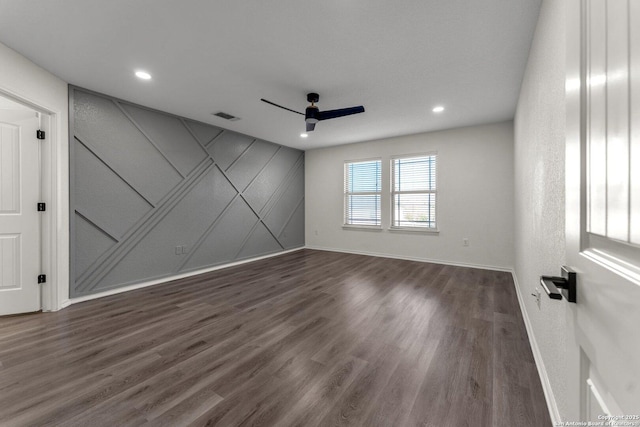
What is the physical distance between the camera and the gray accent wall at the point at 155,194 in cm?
307

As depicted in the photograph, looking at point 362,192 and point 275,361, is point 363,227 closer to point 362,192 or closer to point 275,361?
point 362,192

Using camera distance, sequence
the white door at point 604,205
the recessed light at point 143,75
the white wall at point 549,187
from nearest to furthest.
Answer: the white door at point 604,205 < the white wall at point 549,187 < the recessed light at point 143,75

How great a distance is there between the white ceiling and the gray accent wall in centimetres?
42

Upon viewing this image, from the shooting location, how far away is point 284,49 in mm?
2328

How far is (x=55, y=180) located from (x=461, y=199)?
5.76 metres

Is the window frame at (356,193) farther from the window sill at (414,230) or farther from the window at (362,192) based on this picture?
the window sill at (414,230)

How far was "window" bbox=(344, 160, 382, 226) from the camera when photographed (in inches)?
223

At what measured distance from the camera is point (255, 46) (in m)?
2.29

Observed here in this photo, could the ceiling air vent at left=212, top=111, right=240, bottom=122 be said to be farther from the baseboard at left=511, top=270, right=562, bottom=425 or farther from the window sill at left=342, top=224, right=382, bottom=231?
the baseboard at left=511, top=270, right=562, bottom=425

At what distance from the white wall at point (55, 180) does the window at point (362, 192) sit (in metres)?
4.71

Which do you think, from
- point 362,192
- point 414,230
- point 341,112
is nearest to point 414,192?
point 414,230

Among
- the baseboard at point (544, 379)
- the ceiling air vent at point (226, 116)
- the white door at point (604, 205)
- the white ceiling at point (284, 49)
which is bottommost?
the baseboard at point (544, 379)

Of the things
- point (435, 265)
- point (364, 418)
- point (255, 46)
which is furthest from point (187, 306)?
point (435, 265)

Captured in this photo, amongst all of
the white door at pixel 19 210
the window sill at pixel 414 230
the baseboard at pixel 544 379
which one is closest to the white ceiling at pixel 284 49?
the white door at pixel 19 210
